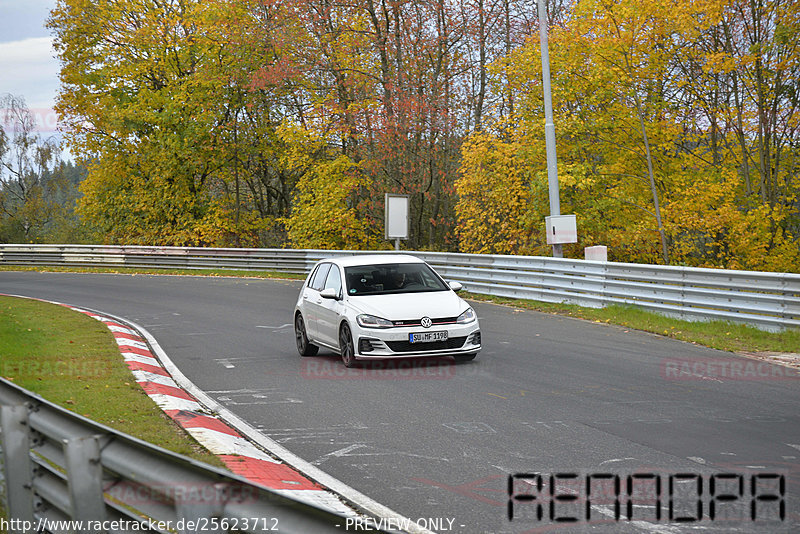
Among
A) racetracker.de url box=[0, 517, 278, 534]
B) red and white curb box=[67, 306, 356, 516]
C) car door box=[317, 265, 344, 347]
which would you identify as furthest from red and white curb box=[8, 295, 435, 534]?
car door box=[317, 265, 344, 347]

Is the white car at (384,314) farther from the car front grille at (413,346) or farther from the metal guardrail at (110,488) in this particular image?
the metal guardrail at (110,488)

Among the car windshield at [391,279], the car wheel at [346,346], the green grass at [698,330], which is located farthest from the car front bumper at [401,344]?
the green grass at [698,330]

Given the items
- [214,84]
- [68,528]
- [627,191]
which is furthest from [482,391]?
[214,84]

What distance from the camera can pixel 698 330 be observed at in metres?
15.3

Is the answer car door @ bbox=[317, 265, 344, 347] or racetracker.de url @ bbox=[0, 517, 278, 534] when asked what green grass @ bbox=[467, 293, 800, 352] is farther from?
racetracker.de url @ bbox=[0, 517, 278, 534]

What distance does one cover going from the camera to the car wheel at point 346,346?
39.0 feet

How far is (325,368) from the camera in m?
12.2

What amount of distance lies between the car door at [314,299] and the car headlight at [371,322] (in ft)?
4.96

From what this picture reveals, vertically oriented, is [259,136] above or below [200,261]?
above

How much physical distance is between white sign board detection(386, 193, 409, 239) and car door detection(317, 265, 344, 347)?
13.5 metres

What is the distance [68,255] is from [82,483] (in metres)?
41.2

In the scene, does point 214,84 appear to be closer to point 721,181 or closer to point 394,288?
point 721,181

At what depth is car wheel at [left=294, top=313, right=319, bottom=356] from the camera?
1355cm

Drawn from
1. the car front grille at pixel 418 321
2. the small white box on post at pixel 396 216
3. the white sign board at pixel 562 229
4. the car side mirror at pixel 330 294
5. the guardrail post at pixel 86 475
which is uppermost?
the small white box on post at pixel 396 216
